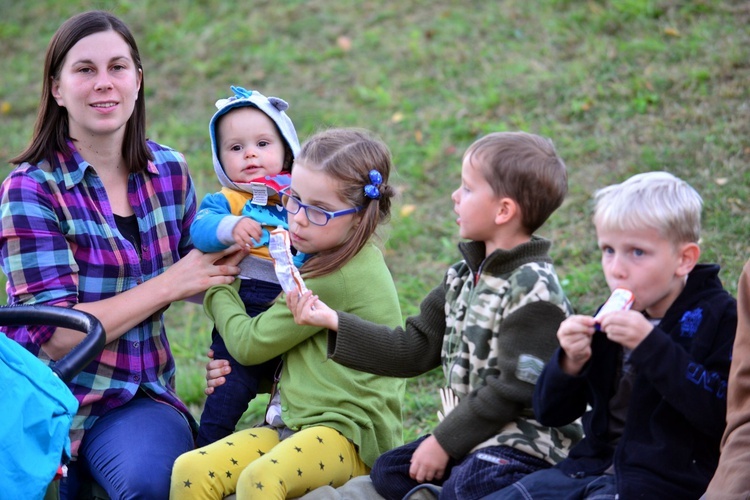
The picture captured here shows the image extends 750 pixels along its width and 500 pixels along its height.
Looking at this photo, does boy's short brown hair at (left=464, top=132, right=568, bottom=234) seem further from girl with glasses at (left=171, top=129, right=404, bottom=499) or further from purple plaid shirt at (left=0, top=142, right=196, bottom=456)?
purple plaid shirt at (left=0, top=142, right=196, bottom=456)

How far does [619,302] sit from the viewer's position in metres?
2.48

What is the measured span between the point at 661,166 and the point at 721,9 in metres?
1.84

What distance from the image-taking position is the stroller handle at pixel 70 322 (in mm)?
2855

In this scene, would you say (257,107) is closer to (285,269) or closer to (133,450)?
(285,269)

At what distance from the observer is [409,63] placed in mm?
8359

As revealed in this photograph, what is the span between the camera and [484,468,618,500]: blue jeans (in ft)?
8.30

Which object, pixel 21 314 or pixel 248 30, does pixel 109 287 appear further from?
pixel 248 30

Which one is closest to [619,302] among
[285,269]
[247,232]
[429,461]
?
[429,461]

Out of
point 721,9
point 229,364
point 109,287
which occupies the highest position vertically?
point 721,9

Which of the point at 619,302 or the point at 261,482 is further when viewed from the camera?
the point at 261,482

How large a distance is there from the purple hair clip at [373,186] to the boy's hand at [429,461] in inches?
33.4

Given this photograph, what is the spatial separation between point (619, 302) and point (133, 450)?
180cm

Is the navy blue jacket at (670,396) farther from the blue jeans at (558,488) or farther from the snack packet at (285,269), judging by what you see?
the snack packet at (285,269)

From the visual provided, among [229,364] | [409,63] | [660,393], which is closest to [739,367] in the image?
[660,393]
